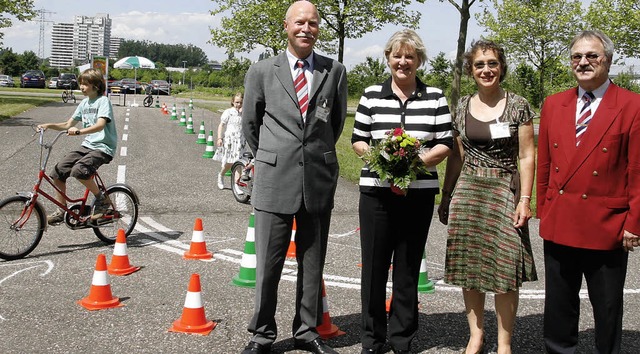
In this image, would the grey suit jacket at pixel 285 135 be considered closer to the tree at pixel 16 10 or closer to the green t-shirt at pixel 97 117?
the green t-shirt at pixel 97 117

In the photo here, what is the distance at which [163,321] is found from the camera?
17.0 feet

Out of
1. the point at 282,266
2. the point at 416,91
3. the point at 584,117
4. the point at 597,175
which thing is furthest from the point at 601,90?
the point at 282,266

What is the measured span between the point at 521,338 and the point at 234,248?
3.72 metres

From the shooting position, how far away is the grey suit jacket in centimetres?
442

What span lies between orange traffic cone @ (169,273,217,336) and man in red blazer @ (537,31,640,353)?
2.39m

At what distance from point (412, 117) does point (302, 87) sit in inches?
29.0

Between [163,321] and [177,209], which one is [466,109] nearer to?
[163,321]

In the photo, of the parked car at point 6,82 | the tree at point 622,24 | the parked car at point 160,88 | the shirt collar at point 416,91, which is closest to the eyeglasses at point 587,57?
the shirt collar at point 416,91

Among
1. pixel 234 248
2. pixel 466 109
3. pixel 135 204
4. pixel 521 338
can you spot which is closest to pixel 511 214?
pixel 466 109

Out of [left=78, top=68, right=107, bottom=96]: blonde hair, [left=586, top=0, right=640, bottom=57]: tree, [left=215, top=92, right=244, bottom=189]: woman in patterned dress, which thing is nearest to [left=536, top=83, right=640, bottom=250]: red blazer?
[left=78, top=68, right=107, bottom=96]: blonde hair

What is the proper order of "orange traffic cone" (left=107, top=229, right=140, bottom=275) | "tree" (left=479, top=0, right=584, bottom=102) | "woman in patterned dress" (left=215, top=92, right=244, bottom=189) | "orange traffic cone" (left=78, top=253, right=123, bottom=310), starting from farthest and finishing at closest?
"tree" (left=479, top=0, right=584, bottom=102)
"woman in patterned dress" (left=215, top=92, right=244, bottom=189)
"orange traffic cone" (left=107, top=229, right=140, bottom=275)
"orange traffic cone" (left=78, top=253, right=123, bottom=310)

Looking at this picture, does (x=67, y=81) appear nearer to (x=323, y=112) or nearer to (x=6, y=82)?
(x=6, y=82)

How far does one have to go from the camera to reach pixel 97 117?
750 centimetres

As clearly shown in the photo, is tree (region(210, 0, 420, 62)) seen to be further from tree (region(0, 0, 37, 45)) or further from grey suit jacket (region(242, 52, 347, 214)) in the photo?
grey suit jacket (region(242, 52, 347, 214))
